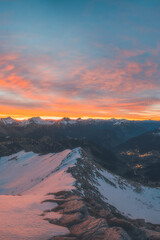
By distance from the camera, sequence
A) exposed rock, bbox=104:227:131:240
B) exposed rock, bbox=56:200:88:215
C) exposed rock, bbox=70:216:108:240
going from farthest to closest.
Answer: exposed rock, bbox=56:200:88:215 → exposed rock, bbox=70:216:108:240 → exposed rock, bbox=104:227:131:240

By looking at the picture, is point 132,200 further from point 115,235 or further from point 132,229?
point 115,235

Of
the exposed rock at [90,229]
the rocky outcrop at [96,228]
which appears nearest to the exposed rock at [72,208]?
the rocky outcrop at [96,228]

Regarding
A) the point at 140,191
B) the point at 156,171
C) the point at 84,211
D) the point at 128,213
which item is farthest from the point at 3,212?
the point at 156,171

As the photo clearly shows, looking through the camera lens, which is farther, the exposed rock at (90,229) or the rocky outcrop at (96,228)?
the exposed rock at (90,229)

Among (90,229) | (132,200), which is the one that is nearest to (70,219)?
(90,229)

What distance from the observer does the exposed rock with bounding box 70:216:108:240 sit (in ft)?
40.8

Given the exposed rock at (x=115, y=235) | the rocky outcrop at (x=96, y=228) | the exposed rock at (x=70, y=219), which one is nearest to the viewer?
the exposed rock at (x=115, y=235)

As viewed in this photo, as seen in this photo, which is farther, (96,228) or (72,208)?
(72,208)

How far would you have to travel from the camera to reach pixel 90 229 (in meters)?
13.0

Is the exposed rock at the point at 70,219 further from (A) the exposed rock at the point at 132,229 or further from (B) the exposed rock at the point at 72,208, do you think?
(A) the exposed rock at the point at 132,229

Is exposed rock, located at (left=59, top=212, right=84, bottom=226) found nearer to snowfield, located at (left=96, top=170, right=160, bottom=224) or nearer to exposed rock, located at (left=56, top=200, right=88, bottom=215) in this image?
exposed rock, located at (left=56, top=200, right=88, bottom=215)

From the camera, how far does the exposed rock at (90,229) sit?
12.4m

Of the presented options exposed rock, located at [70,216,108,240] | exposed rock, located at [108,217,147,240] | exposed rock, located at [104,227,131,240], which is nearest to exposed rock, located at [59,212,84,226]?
exposed rock, located at [70,216,108,240]

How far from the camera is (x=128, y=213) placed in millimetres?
38875
